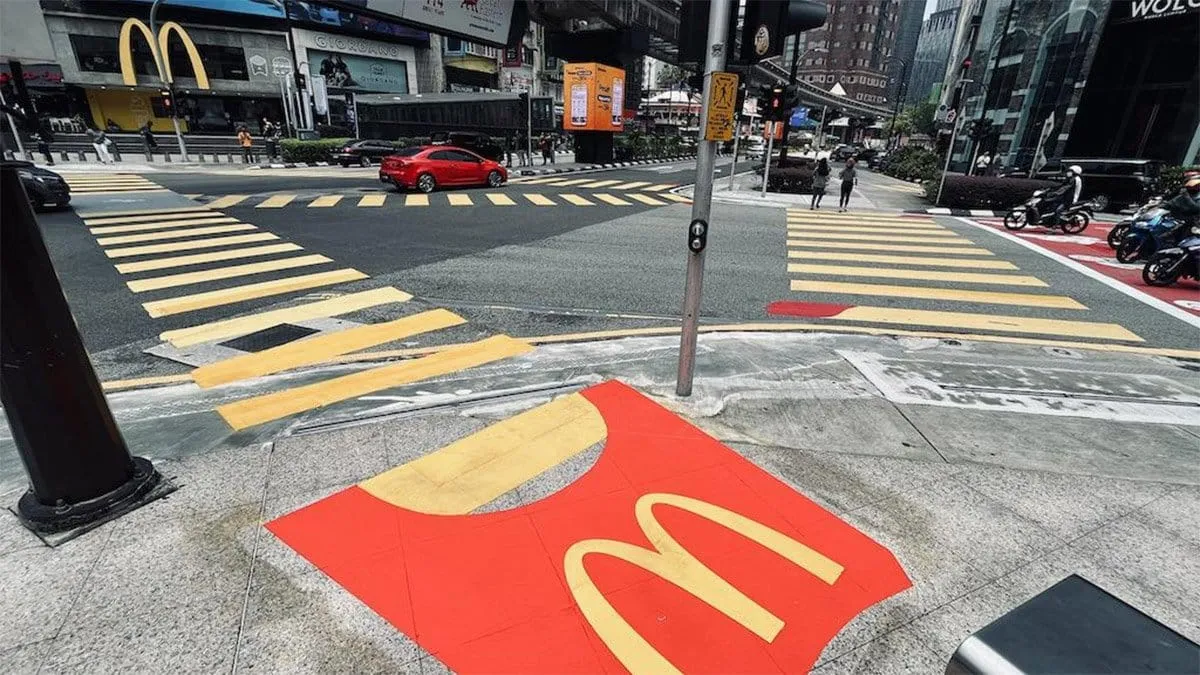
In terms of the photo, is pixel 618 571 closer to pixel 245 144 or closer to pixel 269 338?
pixel 269 338

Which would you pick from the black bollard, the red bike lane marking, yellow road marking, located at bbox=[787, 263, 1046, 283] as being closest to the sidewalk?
the black bollard

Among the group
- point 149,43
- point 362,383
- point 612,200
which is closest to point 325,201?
point 612,200

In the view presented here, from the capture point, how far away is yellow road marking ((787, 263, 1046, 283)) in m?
10.3

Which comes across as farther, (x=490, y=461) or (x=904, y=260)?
(x=904, y=260)

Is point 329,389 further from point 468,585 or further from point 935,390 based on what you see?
point 935,390

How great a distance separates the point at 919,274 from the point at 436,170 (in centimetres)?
1672

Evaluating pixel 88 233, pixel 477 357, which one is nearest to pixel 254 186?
pixel 88 233

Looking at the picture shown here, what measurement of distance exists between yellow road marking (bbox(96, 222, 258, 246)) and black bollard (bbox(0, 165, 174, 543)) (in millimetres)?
10391

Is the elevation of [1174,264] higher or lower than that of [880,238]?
higher

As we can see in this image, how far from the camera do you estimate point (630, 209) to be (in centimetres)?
1827

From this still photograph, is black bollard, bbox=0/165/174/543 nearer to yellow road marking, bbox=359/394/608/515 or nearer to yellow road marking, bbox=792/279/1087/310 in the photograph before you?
yellow road marking, bbox=359/394/608/515

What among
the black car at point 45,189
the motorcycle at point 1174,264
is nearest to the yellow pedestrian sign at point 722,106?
the motorcycle at point 1174,264

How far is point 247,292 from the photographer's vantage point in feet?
27.3

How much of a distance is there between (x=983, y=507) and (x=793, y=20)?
3.70 metres
